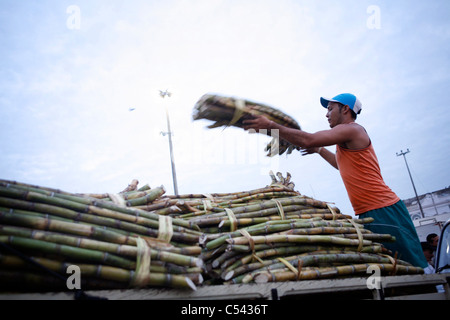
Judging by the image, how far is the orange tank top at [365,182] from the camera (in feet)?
12.1

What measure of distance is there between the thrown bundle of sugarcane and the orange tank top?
2.50m

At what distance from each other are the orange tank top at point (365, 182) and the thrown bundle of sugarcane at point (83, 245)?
2503mm

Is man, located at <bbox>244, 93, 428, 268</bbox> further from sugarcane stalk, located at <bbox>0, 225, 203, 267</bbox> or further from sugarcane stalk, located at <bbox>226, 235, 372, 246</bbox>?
sugarcane stalk, located at <bbox>0, 225, 203, 267</bbox>

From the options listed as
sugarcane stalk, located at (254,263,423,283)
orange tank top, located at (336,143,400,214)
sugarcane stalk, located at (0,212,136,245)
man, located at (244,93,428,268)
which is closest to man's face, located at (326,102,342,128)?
man, located at (244,93,428,268)

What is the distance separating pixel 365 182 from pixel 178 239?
2613 millimetres

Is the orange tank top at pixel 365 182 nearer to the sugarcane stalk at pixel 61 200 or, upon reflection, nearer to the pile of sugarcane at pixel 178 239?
the pile of sugarcane at pixel 178 239

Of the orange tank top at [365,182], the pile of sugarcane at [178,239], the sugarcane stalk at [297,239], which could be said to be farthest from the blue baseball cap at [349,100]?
the sugarcane stalk at [297,239]

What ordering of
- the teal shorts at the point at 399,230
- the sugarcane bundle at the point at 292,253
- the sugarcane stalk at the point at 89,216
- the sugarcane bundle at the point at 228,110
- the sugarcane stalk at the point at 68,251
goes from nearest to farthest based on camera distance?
1. the sugarcane stalk at the point at 68,251
2. the sugarcane stalk at the point at 89,216
3. the sugarcane bundle at the point at 292,253
4. the sugarcane bundle at the point at 228,110
5. the teal shorts at the point at 399,230

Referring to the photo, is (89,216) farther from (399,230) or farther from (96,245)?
(399,230)

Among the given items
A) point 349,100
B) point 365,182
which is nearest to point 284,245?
point 365,182

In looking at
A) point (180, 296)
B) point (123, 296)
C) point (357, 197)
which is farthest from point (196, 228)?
point (357, 197)

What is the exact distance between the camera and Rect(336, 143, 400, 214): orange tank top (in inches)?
145

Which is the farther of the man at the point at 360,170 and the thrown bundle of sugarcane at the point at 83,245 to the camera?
the man at the point at 360,170
